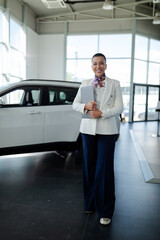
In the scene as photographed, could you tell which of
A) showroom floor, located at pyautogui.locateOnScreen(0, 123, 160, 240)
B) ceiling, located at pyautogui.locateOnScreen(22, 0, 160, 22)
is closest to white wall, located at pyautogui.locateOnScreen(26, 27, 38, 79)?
ceiling, located at pyautogui.locateOnScreen(22, 0, 160, 22)

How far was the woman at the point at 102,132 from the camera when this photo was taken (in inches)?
80.5

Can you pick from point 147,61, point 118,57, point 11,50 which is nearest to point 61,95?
point 11,50

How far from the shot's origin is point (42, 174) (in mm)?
3490

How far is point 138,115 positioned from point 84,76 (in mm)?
3931

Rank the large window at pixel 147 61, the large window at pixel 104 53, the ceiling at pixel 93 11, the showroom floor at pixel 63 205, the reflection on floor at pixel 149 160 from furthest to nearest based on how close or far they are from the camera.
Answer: the large window at pixel 147 61, the large window at pixel 104 53, the ceiling at pixel 93 11, the reflection on floor at pixel 149 160, the showroom floor at pixel 63 205

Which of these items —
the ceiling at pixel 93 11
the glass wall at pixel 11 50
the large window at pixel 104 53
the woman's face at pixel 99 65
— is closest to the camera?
the woman's face at pixel 99 65

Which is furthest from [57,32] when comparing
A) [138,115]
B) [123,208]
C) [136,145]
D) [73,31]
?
[123,208]

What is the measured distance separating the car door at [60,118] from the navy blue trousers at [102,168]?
176cm

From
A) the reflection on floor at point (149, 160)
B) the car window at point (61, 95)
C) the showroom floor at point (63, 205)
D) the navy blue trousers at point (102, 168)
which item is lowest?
the showroom floor at point (63, 205)

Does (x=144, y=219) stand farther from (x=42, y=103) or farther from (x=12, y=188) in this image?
(x=42, y=103)

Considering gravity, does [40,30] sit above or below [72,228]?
above

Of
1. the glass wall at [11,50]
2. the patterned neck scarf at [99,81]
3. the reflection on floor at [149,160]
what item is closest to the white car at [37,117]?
the reflection on floor at [149,160]

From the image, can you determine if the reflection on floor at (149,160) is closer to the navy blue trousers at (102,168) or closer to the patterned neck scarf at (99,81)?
the navy blue trousers at (102,168)

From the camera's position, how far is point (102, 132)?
6.69ft
